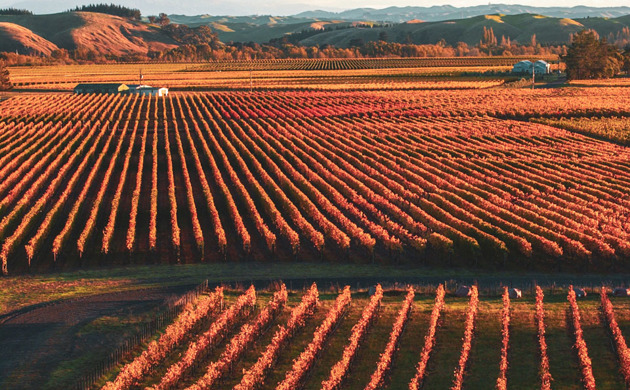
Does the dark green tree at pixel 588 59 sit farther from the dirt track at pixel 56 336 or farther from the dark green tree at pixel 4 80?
the dirt track at pixel 56 336

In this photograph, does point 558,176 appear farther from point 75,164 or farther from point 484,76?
point 484,76

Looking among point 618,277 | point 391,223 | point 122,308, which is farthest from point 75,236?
point 618,277

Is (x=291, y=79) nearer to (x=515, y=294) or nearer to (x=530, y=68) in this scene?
(x=530, y=68)

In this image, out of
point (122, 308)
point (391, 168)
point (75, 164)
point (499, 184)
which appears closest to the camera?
point (122, 308)

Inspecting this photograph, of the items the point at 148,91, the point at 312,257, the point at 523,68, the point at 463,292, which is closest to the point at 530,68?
the point at 523,68

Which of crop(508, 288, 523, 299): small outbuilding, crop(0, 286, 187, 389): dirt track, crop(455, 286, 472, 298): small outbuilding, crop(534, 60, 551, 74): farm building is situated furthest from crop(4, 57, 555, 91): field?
crop(0, 286, 187, 389): dirt track

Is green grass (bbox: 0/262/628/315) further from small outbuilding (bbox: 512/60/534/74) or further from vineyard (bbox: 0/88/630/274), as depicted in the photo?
small outbuilding (bbox: 512/60/534/74)
